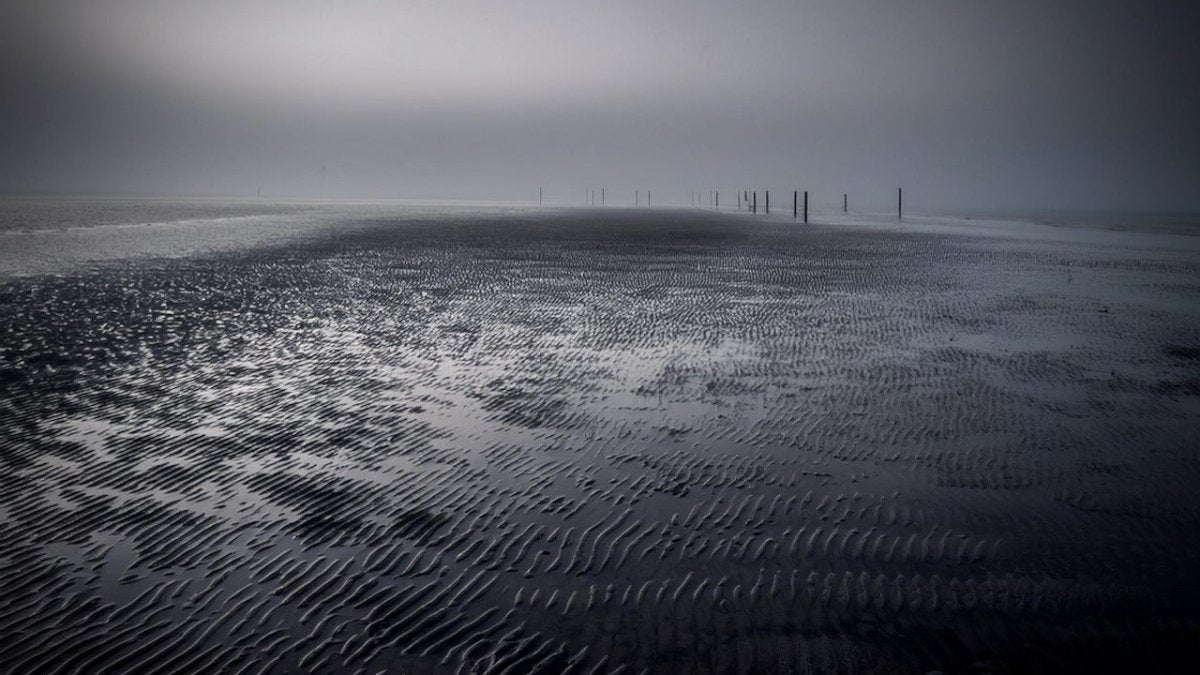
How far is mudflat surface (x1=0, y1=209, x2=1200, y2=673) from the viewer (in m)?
4.30

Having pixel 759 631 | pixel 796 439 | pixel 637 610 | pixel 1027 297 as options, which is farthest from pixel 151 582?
pixel 1027 297

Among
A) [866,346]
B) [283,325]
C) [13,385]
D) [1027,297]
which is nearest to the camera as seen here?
[13,385]

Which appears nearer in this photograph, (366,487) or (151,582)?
(151,582)

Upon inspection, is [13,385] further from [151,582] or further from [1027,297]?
[1027,297]

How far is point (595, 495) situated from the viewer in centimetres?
644

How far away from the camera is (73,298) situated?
17016 millimetres

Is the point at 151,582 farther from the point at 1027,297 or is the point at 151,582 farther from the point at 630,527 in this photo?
the point at 1027,297

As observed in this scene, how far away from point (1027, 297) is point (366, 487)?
1877 centimetres

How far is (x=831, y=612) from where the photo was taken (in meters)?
4.55

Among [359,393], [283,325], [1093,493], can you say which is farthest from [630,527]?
[283,325]

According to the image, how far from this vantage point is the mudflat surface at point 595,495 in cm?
430

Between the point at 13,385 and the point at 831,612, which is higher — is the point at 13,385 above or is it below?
above

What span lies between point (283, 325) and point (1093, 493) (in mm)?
14026

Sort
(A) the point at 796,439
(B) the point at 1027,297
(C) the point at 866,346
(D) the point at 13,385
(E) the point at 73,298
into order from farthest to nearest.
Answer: (B) the point at 1027,297 → (E) the point at 73,298 → (C) the point at 866,346 → (D) the point at 13,385 → (A) the point at 796,439
